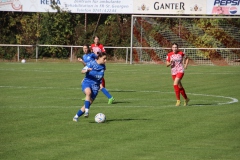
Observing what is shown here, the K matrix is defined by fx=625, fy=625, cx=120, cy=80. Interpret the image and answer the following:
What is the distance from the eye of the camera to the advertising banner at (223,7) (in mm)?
44344

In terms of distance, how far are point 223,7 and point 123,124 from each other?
31.3m

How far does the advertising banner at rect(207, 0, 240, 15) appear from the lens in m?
44.3

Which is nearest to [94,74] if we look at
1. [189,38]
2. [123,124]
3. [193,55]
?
[123,124]

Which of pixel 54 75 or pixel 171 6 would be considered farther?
pixel 171 6

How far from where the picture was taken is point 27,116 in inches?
640

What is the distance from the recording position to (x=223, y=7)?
146 feet

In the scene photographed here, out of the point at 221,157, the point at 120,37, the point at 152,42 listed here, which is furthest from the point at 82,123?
the point at 120,37

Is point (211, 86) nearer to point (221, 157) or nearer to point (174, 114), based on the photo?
point (174, 114)

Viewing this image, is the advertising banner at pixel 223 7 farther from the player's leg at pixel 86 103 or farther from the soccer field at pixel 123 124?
the player's leg at pixel 86 103

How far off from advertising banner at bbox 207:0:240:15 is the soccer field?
17410 mm

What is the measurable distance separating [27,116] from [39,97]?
17.8 feet

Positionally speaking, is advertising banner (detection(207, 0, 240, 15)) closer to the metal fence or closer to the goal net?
the goal net

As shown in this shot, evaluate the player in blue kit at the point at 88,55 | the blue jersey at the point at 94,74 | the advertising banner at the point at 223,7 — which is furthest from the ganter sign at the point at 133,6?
the blue jersey at the point at 94,74

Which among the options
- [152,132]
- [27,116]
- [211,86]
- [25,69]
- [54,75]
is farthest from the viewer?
[25,69]
